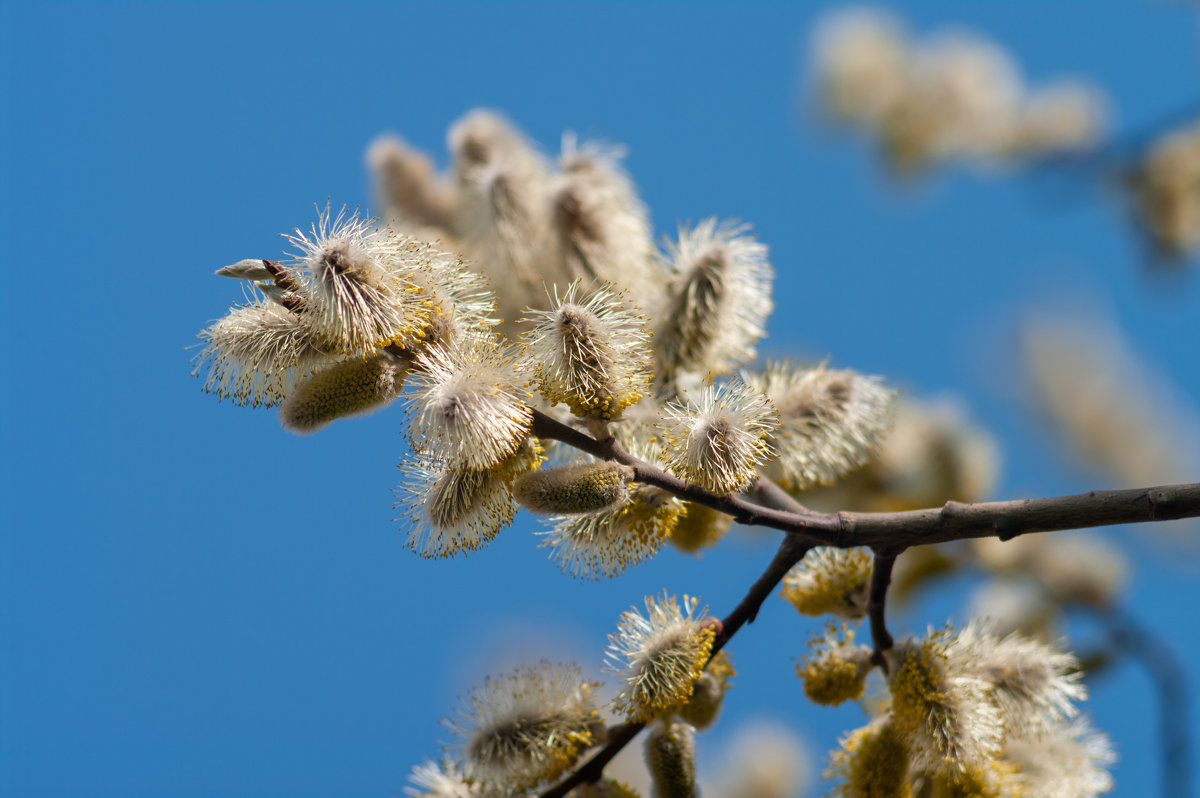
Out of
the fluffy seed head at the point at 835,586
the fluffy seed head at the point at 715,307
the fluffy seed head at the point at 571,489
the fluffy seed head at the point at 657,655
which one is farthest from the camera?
the fluffy seed head at the point at 715,307

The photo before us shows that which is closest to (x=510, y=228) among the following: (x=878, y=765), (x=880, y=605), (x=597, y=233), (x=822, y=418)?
(x=597, y=233)

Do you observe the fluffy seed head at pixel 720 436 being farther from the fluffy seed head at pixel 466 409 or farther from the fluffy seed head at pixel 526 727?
the fluffy seed head at pixel 526 727

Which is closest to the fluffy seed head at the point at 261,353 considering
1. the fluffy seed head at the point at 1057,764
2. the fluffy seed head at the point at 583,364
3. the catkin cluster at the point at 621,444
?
the catkin cluster at the point at 621,444

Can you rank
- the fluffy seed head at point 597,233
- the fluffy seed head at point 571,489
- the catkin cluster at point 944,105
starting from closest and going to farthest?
the fluffy seed head at point 571,489 < the fluffy seed head at point 597,233 < the catkin cluster at point 944,105

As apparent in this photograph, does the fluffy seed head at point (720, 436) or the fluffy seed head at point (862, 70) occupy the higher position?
the fluffy seed head at point (862, 70)

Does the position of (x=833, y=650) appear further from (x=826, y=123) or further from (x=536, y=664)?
(x=826, y=123)

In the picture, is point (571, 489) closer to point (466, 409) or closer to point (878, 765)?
point (466, 409)

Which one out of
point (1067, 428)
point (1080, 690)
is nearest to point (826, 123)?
point (1067, 428)
